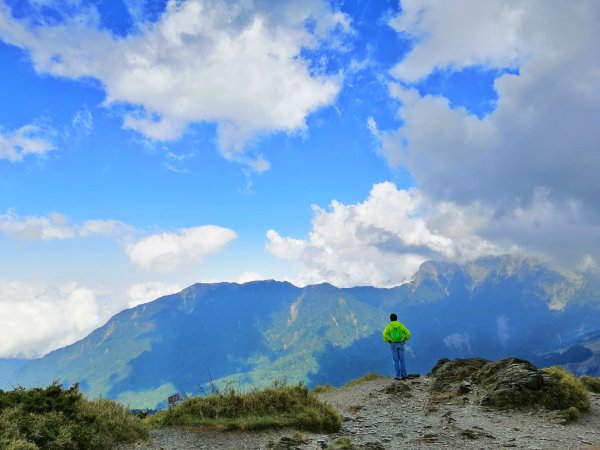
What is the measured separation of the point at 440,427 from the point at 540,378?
21.8 ft

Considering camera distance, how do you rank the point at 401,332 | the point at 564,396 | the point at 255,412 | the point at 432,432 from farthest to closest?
the point at 401,332, the point at 564,396, the point at 255,412, the point at 432,432

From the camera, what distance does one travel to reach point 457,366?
90.7ft

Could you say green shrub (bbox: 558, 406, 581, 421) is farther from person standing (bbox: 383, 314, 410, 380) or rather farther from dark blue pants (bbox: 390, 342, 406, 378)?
dark blue pants (bbox: 390, 342, 406, 378)

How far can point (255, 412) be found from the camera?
17.0 m

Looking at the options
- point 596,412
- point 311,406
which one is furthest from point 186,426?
point 596,412

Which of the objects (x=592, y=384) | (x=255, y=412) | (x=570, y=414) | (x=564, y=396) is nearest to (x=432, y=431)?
(x=570, y=414)

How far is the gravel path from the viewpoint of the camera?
13.6 meters

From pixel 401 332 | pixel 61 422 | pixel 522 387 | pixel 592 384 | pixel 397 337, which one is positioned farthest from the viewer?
pixel 401 332

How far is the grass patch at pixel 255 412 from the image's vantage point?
624 inches

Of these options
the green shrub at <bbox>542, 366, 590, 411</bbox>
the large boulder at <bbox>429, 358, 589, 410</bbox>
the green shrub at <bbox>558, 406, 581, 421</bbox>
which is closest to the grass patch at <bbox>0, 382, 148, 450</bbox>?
the large boulder at <bbox>429, 358, 589, 410</bbox>

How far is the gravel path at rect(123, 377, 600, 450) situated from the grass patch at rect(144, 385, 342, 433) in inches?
18.5

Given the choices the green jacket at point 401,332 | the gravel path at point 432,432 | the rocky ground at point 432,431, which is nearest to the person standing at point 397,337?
the green jacket at point 401,332

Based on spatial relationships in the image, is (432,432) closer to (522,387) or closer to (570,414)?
(570,414)

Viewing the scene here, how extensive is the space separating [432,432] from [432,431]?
20cm
